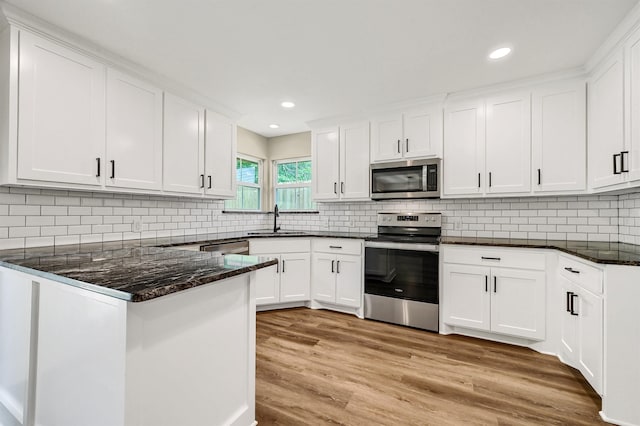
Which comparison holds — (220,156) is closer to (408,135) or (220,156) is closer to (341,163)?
(341,163)

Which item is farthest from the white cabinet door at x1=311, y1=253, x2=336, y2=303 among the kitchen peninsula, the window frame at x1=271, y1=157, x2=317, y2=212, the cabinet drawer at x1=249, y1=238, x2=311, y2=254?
the kitchen peninsula

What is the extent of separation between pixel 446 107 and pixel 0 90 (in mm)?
3659

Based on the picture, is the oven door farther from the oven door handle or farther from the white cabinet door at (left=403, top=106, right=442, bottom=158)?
the white cabinet door at (left=403, top=106, right=442, bottom=158)

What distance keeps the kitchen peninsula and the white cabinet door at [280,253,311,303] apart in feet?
6.47

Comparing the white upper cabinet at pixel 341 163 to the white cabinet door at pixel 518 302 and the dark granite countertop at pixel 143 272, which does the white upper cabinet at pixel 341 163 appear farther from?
the dark granite countertop at pixel 143 272

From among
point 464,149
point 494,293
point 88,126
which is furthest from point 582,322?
point 88,126

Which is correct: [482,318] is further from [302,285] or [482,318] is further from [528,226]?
[302,285]

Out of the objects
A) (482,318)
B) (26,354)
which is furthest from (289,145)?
(26,354)

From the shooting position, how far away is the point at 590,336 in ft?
6.18

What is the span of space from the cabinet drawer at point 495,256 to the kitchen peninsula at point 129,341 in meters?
2.11

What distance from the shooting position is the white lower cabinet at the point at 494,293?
98.4 inches

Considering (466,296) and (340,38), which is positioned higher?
(340,38)

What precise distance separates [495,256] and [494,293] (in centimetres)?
34

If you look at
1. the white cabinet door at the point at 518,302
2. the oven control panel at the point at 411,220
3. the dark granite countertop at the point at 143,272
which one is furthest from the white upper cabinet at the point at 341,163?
the dark granite countertop at the point at 143,272
